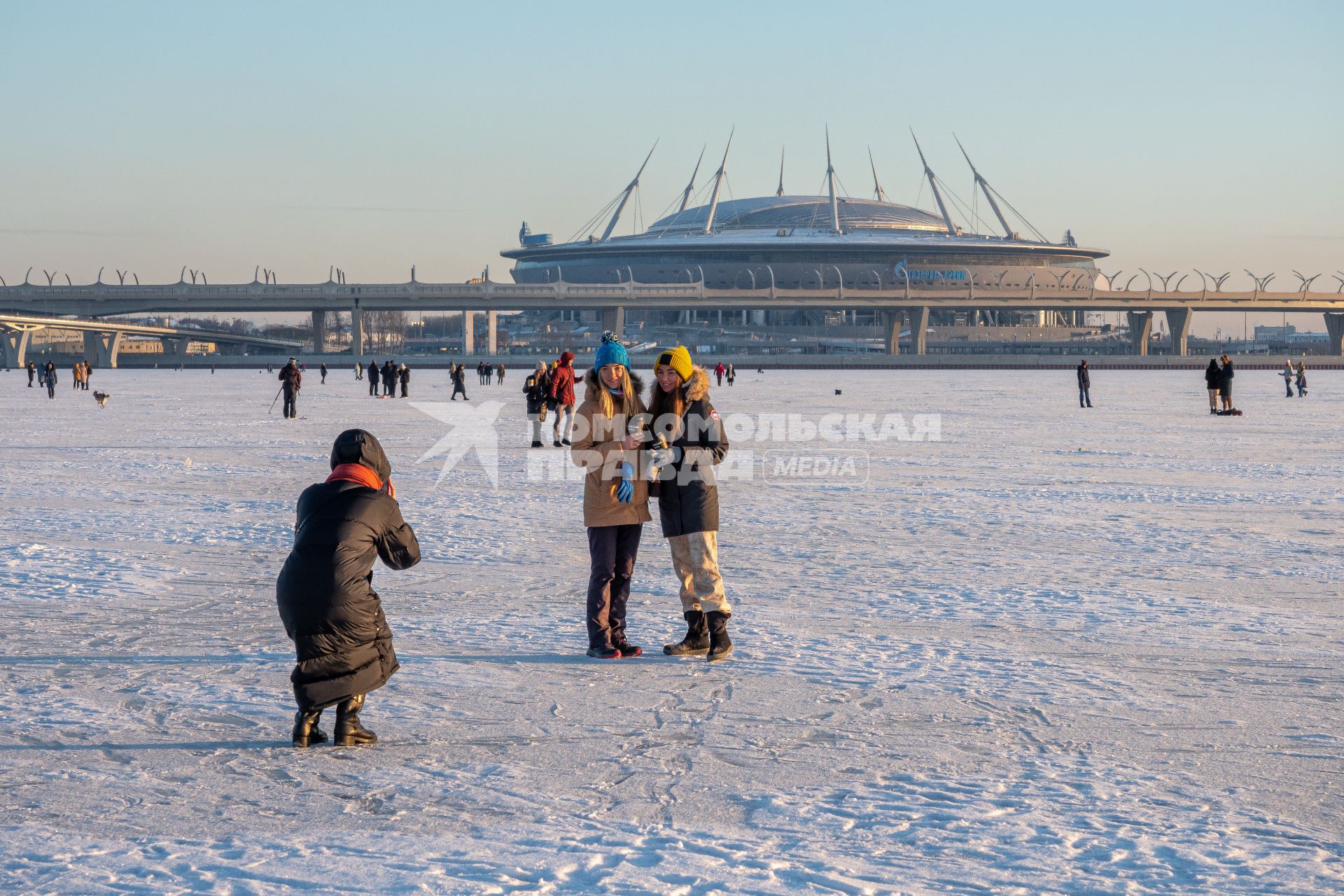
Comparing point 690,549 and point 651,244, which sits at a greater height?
point 651,244

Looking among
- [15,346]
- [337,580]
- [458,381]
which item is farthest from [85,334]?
[337,580]

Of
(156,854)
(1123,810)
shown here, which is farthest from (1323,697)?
(156,854)

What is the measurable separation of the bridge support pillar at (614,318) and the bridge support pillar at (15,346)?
1733 inches

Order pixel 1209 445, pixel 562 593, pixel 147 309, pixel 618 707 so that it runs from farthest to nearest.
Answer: pixel 147 309 < pixel 1209 445 < pixel 562 593 < pixel 618 707

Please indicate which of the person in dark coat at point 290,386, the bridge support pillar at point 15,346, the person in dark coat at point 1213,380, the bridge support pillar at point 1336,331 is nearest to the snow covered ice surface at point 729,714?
the person in dark coat at point 290,386

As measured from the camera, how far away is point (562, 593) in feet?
28.5

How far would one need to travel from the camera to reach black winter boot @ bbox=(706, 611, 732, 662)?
674 centimetres

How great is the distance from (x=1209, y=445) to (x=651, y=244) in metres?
128

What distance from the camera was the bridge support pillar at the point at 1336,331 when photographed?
123m

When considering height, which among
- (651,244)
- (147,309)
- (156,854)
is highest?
(651,244)

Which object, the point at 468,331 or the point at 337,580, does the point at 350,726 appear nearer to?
the point at 337,580

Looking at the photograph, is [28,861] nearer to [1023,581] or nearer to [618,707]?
[618,707]

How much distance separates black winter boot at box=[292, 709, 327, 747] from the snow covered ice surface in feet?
0.46

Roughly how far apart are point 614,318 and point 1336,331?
207 feet
